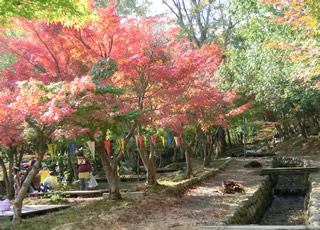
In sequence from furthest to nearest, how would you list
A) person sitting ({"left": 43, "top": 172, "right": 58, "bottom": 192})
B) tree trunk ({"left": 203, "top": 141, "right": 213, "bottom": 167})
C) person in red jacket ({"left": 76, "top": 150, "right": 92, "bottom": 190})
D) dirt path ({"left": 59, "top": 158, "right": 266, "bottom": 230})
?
tree trunk ({"left": 203, "top": 141, "right": 213, "bottom": 167}) < person sitting ({"left": 43, "top": 172, "right": 58, "bottom": 192}) < person in red jacket ({"left": 76, "top": 150, "right": 92, "bottom": 190}) < dirt path ({"left": 59, "top": 158, "right": 266, "bottom": 230})

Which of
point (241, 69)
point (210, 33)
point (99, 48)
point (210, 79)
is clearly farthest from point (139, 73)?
point (210, 33)

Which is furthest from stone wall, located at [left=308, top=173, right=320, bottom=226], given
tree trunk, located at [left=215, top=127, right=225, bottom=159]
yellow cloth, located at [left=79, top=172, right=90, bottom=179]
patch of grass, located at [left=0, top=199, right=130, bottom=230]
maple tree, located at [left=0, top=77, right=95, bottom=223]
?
tree trunk, located at [left=215, top=127, right=225, bottom=159]

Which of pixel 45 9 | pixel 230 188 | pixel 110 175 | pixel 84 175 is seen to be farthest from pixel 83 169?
pixel 45 9

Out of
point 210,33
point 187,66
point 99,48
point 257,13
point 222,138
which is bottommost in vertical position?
point 222,138

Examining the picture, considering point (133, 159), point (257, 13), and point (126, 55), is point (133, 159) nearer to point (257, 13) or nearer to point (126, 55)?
point (257, 13)

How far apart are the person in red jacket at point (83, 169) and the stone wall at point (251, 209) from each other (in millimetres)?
5801

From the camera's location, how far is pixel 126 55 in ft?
31.7

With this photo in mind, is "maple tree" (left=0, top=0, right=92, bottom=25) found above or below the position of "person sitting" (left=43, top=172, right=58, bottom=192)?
A: above

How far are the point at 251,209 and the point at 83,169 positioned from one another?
6076mm

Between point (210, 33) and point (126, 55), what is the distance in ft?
60.6

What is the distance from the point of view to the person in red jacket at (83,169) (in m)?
11.4

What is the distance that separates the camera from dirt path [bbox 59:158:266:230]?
635 centimetres

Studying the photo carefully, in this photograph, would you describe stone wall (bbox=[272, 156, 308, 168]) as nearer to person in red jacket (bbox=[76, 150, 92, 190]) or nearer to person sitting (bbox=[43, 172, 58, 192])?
person in red jacket (bbox=[76, 150, 92, 190])

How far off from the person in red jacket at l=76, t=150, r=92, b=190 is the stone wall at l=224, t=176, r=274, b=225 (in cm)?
580
